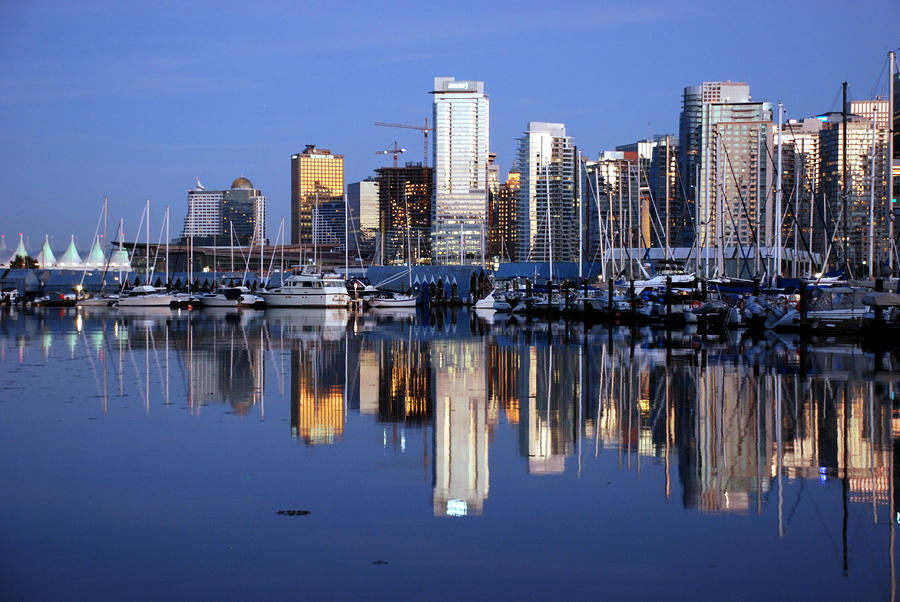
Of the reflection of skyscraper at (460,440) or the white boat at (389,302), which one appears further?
the white boat at (389,302)

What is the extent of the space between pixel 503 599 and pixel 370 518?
262 cm

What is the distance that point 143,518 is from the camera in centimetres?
1025

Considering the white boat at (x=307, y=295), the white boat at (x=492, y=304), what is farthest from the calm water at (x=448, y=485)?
the white boat at (x=307, y=295)

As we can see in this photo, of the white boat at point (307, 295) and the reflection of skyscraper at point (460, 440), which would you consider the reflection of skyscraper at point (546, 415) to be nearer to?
the reflection of skyscraper at point (460, 440)

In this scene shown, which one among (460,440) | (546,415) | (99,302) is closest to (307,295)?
(99,302)

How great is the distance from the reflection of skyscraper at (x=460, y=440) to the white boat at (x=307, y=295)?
54.7 metres

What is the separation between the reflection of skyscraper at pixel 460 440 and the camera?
11.1m

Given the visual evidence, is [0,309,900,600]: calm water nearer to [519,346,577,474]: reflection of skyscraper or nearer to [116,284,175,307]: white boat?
[519,346,577,474]: reflection of skyscraper

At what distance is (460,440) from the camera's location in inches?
579

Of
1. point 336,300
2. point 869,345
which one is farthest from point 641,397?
point 336,300

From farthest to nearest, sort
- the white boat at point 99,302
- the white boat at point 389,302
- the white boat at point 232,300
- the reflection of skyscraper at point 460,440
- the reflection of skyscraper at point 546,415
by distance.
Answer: the white boat at point 99,302
the white boat at point 389,302
the white boat at point 232,300
the reflection of skyscraper at point 546,415
the reflection of skyscraper at point 460,440

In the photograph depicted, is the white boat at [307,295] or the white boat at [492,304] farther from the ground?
the white boat at [307,295]

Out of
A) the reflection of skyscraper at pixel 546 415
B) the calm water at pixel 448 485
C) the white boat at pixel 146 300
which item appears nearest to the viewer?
the calm water at pixel 448 485

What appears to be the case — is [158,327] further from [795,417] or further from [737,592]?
[737,592]
